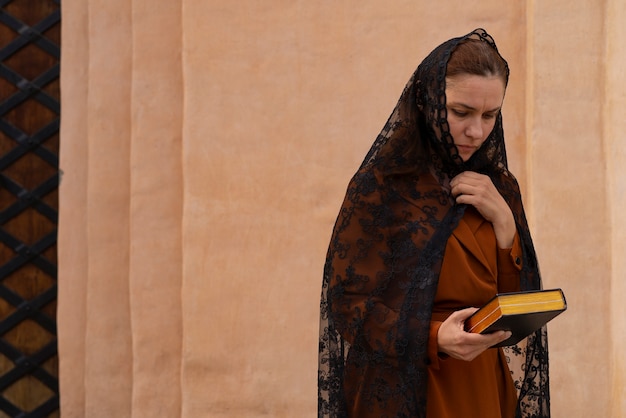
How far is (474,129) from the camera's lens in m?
2.18

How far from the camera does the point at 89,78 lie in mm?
4547

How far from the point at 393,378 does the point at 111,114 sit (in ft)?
9.27

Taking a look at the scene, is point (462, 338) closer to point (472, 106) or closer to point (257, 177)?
point (472, 106)

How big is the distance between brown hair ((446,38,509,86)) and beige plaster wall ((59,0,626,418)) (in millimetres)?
1811

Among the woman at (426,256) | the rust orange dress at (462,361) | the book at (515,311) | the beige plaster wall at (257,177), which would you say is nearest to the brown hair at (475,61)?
the woman at (426,256)

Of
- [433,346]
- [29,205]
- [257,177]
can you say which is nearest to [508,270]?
[433,346]

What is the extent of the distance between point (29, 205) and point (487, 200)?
313 centimetres

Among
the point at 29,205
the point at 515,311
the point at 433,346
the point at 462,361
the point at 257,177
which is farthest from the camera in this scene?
the point at 29,205

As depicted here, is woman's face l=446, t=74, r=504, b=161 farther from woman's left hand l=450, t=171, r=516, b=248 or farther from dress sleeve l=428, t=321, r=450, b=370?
dress sleeve l=428, t=321, r=450, b=370

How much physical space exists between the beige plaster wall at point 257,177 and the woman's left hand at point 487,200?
5.54 feet

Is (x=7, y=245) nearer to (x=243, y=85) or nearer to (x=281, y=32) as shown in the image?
(x=243, y=85)

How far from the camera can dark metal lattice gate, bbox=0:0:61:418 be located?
4.69 meters

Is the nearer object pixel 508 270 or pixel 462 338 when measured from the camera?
pixel 462 338

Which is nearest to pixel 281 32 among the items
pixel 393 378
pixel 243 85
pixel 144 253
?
pixel 243 85
